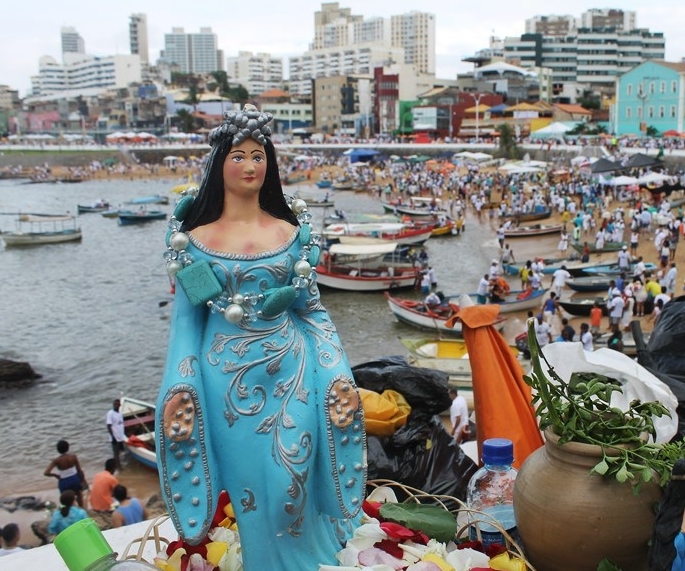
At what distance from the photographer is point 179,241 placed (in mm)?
3932

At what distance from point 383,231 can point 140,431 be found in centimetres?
1802

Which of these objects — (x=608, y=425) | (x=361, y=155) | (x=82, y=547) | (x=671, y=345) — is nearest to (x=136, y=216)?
(x=361, y=155)

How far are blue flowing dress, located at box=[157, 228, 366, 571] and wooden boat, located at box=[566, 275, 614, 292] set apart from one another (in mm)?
18620

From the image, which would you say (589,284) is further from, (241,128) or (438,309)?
(241,128)

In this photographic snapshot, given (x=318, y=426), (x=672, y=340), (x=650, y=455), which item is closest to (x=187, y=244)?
(x=318, y=426)

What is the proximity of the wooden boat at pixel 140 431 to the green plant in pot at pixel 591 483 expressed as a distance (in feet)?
29.2

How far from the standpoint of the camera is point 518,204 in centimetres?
3800

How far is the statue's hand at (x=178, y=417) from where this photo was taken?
3754 mm

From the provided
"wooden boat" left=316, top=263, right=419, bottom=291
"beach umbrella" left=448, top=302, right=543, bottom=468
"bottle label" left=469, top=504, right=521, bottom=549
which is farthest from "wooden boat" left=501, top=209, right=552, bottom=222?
"bottle label" left=469, top=504, right=521, bottom=549

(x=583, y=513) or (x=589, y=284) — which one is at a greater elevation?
(x=583, y=513)

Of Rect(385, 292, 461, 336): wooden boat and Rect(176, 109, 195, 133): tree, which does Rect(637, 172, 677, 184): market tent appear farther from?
Rect(176, 109, 195, 133): tree

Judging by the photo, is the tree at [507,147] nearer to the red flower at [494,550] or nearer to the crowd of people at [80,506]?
the crowd of people at [80,506]

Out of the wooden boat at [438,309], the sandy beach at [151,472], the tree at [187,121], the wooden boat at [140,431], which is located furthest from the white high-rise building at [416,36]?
the wooden boat at [140,431]

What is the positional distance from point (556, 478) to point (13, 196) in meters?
65.4
